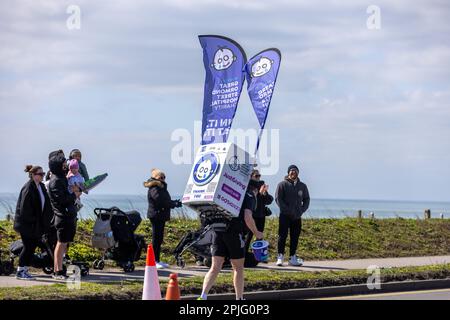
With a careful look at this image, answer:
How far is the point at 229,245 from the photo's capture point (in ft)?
43.4

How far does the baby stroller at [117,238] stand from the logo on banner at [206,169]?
373 centimetres

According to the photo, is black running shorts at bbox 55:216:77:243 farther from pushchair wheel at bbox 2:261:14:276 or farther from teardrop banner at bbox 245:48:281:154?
teardrop banner at bbox 245:48:281:154

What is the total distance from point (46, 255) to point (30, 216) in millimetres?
986

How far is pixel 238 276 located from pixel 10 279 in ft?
14.1

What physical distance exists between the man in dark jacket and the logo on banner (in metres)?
3.06

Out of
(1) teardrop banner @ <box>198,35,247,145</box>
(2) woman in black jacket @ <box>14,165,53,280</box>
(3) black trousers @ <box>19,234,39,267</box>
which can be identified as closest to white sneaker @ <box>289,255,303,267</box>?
(1) teardrop banner @ <box>198,35,247,145</box>

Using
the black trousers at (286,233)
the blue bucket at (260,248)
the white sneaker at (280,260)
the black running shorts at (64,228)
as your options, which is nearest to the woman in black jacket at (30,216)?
the black running shorts at (64,228)

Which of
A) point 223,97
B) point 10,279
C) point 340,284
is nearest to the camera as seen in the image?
point 10,279

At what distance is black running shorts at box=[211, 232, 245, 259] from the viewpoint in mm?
13234

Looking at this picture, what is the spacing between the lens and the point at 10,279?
15711 mm

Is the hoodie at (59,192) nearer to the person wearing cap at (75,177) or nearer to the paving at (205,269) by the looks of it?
the person wearing cap at (75,177)

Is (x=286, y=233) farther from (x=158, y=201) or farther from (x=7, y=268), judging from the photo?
(x=7, y=268)
